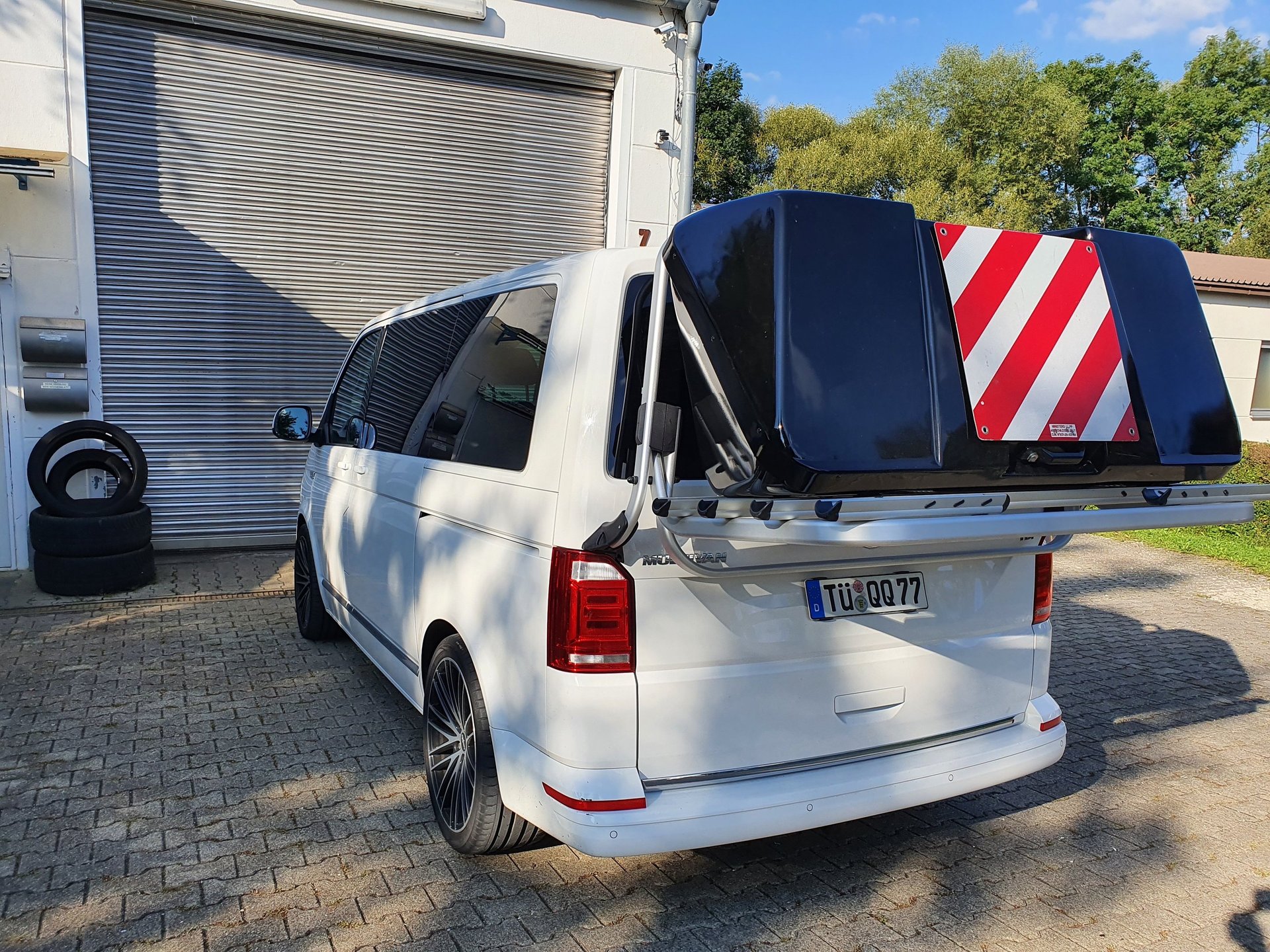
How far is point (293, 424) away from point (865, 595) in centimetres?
390

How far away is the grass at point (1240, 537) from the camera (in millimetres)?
10672

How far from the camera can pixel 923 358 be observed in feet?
8.64

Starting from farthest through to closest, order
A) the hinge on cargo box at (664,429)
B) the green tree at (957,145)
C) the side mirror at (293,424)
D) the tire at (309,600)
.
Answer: the green tree at (957,145) → the tire at (309,600) → the side mirror at (293,424) → the hinge on cargo box at (664,429)

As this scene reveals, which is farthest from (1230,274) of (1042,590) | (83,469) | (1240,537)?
(83,469)

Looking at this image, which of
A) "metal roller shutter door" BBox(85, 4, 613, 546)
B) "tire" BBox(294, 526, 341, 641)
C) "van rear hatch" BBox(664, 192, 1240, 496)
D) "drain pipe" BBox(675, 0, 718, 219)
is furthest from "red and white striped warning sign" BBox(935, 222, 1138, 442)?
"metal roller shutter door" BBox(85, 4, 613, 546)

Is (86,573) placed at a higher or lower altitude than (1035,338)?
lower

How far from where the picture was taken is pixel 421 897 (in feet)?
10.4

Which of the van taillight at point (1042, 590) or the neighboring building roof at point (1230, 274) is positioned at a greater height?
the neighboring building roof at point (1230, 274)

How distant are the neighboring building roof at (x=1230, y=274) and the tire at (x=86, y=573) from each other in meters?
13.3

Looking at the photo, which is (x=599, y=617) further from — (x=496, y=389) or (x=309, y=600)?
(x=309, y=600)

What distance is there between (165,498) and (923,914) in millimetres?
7907

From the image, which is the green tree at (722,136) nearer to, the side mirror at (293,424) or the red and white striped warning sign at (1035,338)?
the side mirror at (293,424)

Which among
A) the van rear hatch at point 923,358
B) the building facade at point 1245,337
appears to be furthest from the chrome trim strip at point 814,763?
the building facade at point 1245,337

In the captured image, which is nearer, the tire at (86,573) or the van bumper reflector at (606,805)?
the van bumper reflector at (606,805)
